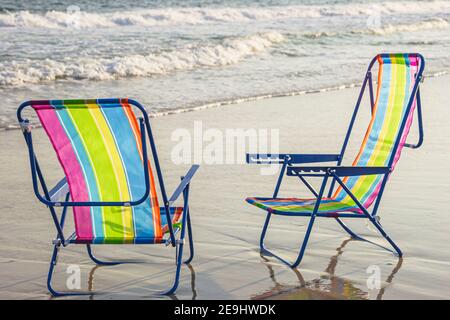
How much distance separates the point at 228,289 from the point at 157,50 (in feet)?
44.7

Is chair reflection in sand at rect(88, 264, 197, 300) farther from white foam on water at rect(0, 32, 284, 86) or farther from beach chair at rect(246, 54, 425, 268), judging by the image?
white foam on water at rect(0, 32, 284, 86)

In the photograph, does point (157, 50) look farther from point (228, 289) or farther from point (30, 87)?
point (228, 289)

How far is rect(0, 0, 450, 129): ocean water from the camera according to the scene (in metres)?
13.0

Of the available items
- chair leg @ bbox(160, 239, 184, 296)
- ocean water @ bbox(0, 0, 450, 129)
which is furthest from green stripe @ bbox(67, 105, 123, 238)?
ocean water @ bbox(0, 0, 450, 129)

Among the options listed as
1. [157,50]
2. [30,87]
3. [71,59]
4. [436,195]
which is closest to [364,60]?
[157,50]

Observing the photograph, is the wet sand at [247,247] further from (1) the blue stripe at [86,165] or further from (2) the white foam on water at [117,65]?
(2) the white foam on water at [117,65]

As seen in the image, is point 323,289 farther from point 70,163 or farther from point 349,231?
point 70,163

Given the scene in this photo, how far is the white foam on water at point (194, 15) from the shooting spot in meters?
26.0

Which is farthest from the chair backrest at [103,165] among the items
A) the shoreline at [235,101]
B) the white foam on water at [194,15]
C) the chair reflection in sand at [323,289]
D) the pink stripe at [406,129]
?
the white foam on water at [194,15]

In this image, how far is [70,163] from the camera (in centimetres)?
428

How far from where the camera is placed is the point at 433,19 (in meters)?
28.0

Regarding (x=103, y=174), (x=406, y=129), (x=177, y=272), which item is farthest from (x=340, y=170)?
(x=103, y=174)

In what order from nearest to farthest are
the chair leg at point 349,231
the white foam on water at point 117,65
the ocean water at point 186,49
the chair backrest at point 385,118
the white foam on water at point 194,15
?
1. the chair backrest at point 385,118
2. the chair leg at point 349,231
3. the ocean water at point 186,49
4. the white foam on water at point 117,65
5. the white foam on water at point 194,15

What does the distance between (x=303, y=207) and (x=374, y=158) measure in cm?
66
